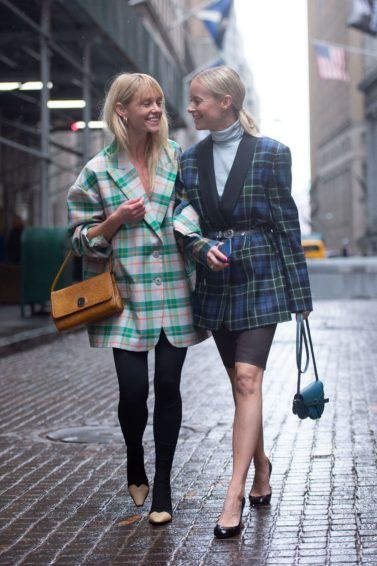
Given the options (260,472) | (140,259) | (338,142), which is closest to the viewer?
(140,259)

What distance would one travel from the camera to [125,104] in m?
5.03

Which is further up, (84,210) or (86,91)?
(86,91)

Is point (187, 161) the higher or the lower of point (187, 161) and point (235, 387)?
the higher

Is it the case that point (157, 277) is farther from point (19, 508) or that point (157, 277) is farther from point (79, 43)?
point (79, 43)

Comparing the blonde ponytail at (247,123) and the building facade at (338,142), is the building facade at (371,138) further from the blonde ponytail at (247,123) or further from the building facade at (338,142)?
the blonde ponytail at (247,123)

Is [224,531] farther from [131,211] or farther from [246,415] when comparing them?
[131,211]

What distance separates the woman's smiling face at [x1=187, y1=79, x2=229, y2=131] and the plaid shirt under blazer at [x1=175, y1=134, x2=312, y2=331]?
153 mm

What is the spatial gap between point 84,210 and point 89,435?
2.82 meters

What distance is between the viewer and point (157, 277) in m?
5.00

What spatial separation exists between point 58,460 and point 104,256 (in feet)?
6.82

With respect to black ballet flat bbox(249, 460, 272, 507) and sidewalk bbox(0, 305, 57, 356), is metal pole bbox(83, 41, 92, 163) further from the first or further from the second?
black ballet flat bbox(249, 460, 272, 507)

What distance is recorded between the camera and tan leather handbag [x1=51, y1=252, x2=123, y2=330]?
16.1 ft

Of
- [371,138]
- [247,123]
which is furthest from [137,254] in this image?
[371,138]

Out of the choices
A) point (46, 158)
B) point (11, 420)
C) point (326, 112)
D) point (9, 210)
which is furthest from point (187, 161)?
point (326, 112)
